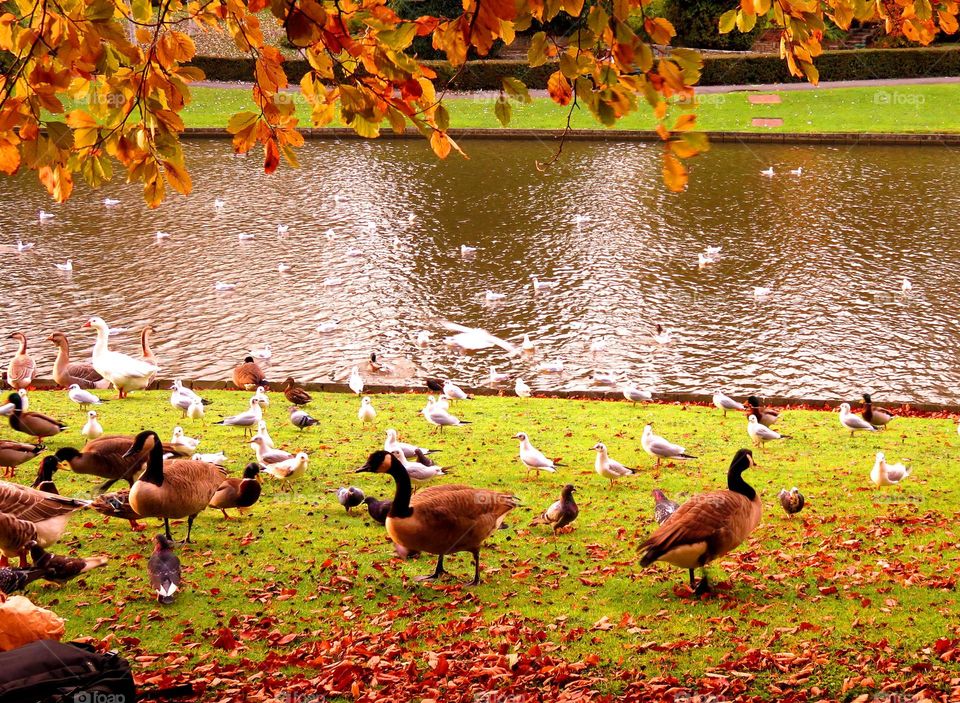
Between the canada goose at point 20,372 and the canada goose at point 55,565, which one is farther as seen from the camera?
the canada goose at point 20,372

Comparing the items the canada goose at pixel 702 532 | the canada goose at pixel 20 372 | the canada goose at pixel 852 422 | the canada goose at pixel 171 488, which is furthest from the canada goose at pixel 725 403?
the canada goose at pixel 20 372

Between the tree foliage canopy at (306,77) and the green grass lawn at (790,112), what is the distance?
4242 cm

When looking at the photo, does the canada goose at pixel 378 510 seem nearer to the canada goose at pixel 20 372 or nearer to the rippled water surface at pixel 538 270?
the rippled water surface at pixel 538 270

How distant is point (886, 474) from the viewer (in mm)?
12695

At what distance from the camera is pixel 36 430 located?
45.2ft

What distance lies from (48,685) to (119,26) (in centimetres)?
361

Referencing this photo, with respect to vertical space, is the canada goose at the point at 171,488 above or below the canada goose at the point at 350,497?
above

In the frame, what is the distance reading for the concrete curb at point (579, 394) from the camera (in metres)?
18.7

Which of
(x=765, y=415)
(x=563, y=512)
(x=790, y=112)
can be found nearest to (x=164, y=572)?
(x=563, y=512)

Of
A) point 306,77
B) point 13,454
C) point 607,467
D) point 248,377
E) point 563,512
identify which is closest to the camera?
point 306,77

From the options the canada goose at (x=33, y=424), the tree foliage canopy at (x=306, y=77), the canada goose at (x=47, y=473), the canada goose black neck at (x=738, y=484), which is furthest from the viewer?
the canada goose at (x=33, y=424)

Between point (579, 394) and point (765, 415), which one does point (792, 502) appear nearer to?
point (765, 415)

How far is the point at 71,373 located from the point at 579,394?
1020 cm

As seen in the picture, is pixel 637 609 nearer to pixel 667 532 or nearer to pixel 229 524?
pixel 667 532
